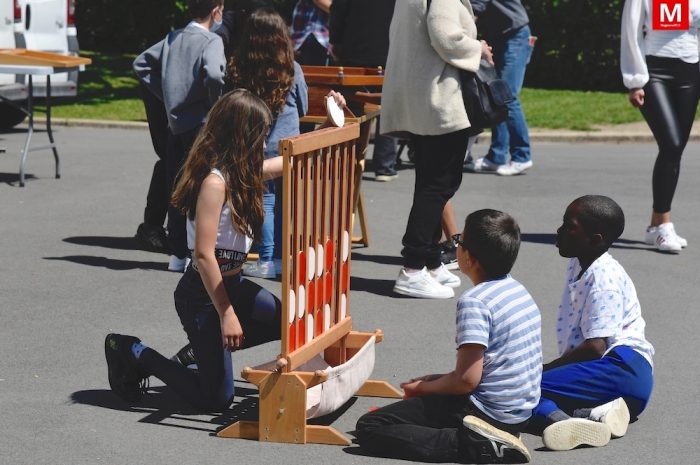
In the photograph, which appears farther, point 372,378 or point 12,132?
point 12,132

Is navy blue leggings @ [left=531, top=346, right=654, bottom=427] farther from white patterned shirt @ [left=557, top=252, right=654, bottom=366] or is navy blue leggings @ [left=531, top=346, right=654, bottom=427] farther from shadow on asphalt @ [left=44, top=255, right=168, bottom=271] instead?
shadow on asphalt @ [left=44, top=255, right=168, bottom=271]

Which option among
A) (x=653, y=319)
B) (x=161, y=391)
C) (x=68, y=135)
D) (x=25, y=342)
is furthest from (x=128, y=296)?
(x=68, y=135)

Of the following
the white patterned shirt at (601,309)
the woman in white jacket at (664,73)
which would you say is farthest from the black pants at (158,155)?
the white patterned shirt at (601,309)

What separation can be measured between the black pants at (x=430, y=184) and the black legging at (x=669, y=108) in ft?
6.60

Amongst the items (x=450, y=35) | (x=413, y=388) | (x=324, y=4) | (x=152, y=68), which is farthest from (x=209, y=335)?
(x=324, y=4)

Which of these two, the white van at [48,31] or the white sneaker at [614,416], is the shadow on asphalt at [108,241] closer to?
Answer: the white sneaker at [614,416]

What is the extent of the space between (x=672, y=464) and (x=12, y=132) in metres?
11.3

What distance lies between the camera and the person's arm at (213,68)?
25.9ft

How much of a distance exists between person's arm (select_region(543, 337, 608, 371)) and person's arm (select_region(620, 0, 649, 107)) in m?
3.80

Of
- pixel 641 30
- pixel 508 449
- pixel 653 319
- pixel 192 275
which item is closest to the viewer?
pixel 508 449

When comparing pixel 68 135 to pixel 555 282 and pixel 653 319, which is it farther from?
pixel 653 319

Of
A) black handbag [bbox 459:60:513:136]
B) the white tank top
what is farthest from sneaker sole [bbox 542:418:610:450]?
black handbag [bbox 459:60:513:136]

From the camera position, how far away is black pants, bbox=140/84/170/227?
8.82 m

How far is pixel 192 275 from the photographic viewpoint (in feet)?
17.6
